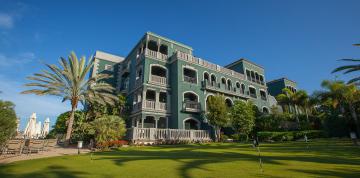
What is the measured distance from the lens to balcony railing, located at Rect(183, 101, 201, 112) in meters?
24.0

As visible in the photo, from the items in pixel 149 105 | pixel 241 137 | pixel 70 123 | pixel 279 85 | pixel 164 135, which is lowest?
pixel 241 137

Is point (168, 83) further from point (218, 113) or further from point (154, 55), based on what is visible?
point (218, 113)

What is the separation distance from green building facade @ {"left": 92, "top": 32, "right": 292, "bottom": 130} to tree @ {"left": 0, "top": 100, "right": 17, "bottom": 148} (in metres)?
11.8

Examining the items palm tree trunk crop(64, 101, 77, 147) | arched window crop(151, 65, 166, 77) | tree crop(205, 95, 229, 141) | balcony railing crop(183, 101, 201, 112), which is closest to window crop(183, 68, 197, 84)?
arched window crop(151, 65, 166, 77)

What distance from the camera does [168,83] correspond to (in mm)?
25766

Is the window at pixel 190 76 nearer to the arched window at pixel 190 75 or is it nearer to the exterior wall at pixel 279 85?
the arched window at pixel 190 75

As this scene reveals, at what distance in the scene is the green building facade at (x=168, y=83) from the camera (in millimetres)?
23719

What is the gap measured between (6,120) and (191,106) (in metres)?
17.6

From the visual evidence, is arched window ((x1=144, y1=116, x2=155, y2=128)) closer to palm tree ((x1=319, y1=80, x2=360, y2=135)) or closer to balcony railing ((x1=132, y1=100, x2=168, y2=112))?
balcony railing ((x1=132, y1=100, x2=168, y2=112))

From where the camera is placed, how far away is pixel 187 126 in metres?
25.5

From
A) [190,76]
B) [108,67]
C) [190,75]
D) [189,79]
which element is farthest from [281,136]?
[108,67]


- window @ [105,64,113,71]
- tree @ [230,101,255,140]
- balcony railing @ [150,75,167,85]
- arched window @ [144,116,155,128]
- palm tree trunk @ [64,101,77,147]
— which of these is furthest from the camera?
window @ [105,64,113,71]

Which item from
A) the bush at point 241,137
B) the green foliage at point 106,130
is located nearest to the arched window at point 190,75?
the bush at point 241,137

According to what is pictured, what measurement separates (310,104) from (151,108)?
28.7 meters
